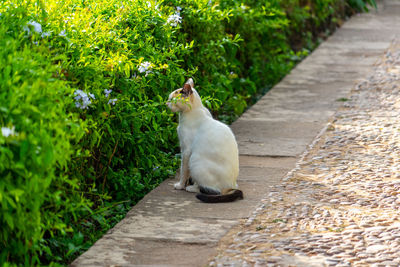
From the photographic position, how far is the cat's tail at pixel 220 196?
5.08 metres

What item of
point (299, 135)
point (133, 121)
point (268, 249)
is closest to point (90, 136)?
point (133, 121)

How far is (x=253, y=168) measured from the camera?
5.95 metres

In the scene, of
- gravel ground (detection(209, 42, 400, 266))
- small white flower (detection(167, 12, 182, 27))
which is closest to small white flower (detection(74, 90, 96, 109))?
gravel ground (detection(209, 42, 400, 266))

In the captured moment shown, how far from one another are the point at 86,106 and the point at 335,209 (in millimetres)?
1882

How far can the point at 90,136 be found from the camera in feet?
15.2

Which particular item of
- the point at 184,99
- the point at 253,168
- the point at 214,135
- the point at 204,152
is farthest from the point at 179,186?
the point at 253,168

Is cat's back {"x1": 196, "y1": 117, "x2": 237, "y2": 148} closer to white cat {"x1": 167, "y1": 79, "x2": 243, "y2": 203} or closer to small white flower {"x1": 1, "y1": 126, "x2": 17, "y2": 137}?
white cat {"x1": 167, "y1": 79, "x2": 243, "y2": 203}

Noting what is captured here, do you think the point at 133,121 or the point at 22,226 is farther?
the point at 133,121

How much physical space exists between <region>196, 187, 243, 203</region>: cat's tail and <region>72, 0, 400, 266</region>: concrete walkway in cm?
5

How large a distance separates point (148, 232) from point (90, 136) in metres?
0.73

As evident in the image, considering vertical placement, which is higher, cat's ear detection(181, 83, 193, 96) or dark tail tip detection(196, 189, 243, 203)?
cat's ear detection(181, 83, 193, 96)

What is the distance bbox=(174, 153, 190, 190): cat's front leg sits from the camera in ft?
17.3

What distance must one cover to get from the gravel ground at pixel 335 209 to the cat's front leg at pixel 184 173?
638 millimetres

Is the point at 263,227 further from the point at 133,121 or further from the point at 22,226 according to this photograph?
the point at 22,226
